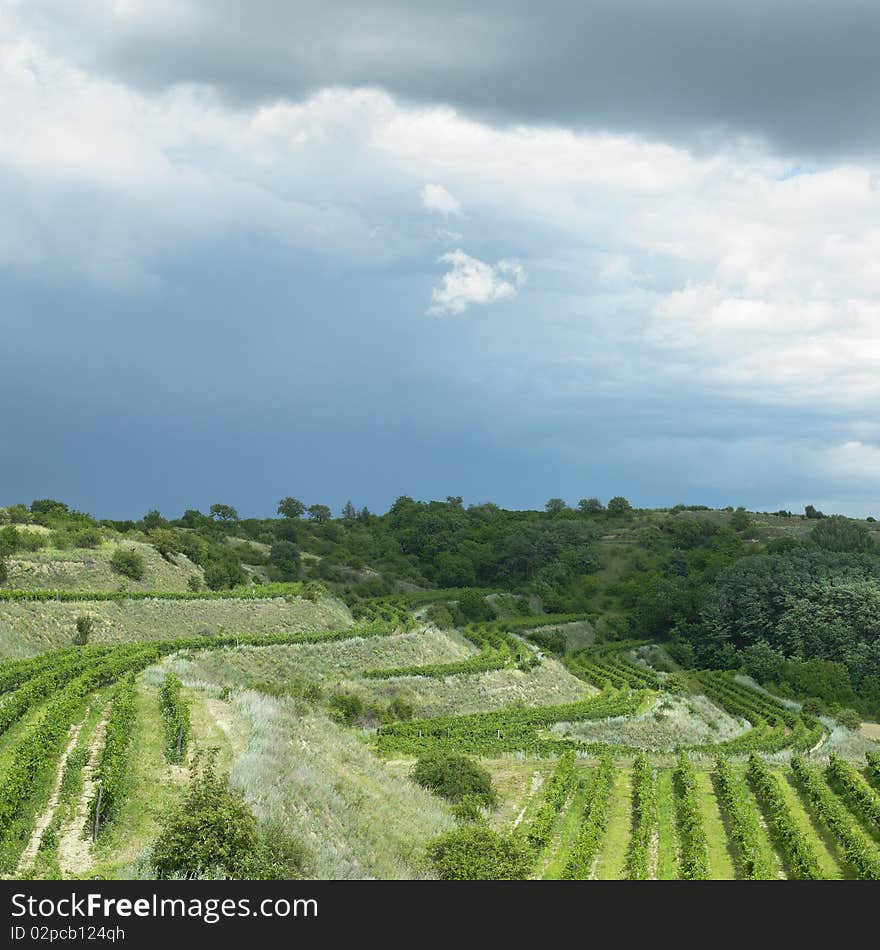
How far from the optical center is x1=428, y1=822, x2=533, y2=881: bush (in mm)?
25344

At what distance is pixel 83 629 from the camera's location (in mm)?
59469

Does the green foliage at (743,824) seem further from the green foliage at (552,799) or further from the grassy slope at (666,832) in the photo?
the green foliage at (552,799)

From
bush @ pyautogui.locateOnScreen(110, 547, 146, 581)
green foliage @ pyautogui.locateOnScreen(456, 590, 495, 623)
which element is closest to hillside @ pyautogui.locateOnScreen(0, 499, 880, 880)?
green foliage @ pyautogui.locateOnScreen(456, 590, 495, 623)

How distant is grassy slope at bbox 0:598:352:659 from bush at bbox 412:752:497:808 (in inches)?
1111

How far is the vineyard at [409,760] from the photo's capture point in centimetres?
2439

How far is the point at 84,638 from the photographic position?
58688mm

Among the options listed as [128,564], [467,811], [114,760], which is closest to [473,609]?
[128,564]

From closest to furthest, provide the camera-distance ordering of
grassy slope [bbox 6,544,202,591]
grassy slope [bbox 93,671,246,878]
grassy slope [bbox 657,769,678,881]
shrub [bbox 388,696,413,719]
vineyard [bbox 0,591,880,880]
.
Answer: grassy slope [bbox 93,671,246,878] < vineyard [bbox 0,591,880,880] < grassy slope [bbox 657,769,678,881] < shrub [bbox 388,696,413,719] < grassy slope [bbox 6,544,202,591]

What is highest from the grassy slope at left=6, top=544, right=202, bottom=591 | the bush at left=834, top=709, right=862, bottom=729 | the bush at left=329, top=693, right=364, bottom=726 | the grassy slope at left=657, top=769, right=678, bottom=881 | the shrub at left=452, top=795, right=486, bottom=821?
the grassy slope at left=6, top=544, right=202, bottom=591

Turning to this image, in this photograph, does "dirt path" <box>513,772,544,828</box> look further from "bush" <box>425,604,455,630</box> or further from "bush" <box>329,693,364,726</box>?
"bush" <box>425,604,455,630</box>

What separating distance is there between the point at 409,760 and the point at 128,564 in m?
45.1

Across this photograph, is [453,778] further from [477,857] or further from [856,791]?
[856,791]

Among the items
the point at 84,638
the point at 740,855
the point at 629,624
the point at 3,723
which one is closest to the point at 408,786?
the point at 740,855
